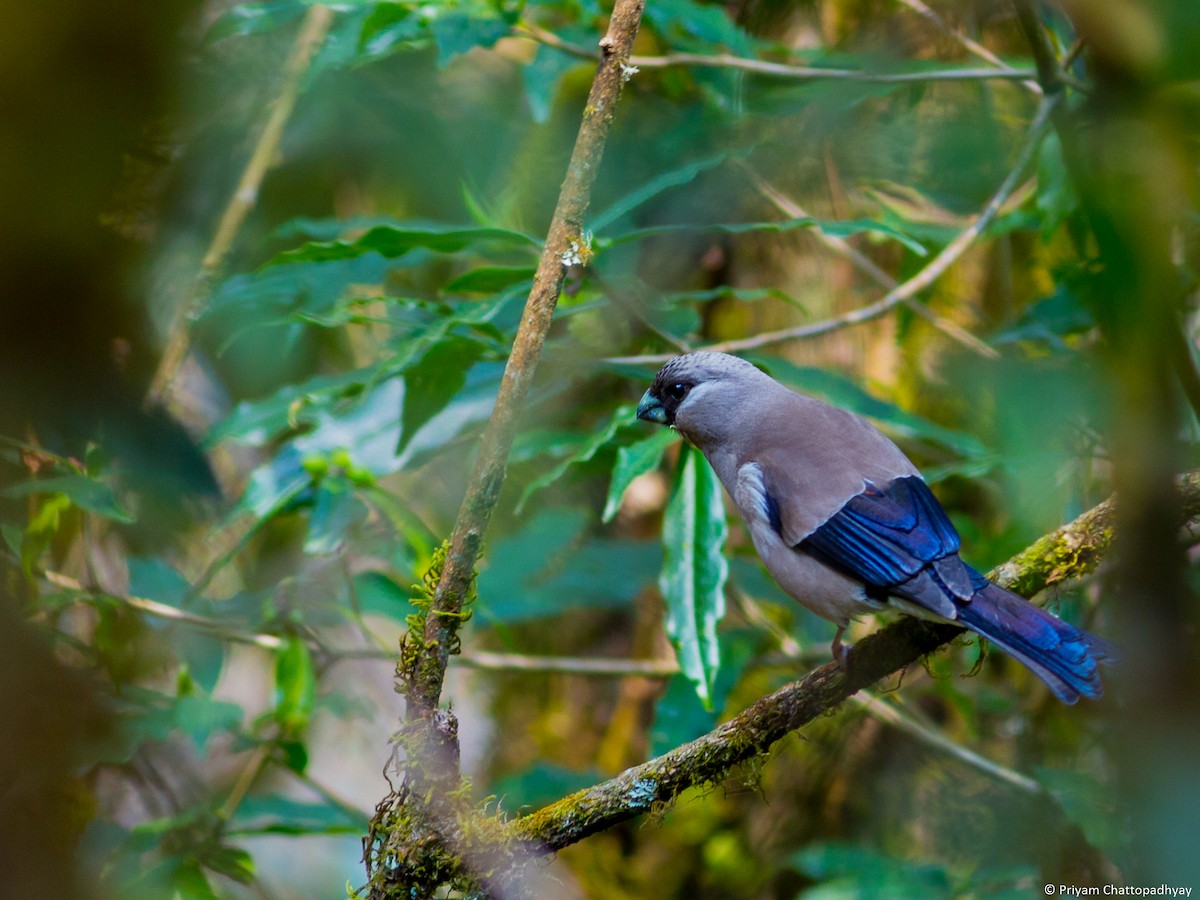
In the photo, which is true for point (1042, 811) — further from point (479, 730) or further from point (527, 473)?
point (479, 730)

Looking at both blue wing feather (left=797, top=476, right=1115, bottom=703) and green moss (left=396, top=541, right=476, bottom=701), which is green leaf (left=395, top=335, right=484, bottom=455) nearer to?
green moss (left=396, top=541, right=476, bottom=701)

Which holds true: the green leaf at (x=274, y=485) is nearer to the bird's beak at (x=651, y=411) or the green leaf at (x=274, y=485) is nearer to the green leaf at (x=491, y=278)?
the green leaf at (x=491, y=278)

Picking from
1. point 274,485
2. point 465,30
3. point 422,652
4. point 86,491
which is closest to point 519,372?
point 422,652

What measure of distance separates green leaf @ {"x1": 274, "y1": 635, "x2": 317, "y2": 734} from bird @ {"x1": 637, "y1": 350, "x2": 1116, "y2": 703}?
1269mm

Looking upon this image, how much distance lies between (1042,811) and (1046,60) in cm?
220

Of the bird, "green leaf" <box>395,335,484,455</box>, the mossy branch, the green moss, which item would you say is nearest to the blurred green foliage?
"green leaf" <box>395,335,484,455</box>

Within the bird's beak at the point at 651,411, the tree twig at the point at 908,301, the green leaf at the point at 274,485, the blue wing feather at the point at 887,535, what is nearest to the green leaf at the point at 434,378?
the green leaf at the point at 274,485

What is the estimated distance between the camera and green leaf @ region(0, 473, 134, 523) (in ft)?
5.13

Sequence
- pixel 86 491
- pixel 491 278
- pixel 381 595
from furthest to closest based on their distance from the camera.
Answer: pixel 381 595 → pixel 491 278 → pixel 86 491

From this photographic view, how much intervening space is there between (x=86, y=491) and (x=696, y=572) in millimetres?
1521

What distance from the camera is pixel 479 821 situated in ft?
6.39

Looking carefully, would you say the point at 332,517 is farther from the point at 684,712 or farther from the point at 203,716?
the point at 684,712

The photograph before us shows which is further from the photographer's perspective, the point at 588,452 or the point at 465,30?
the point at 465,30

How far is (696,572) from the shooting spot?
108 inches
